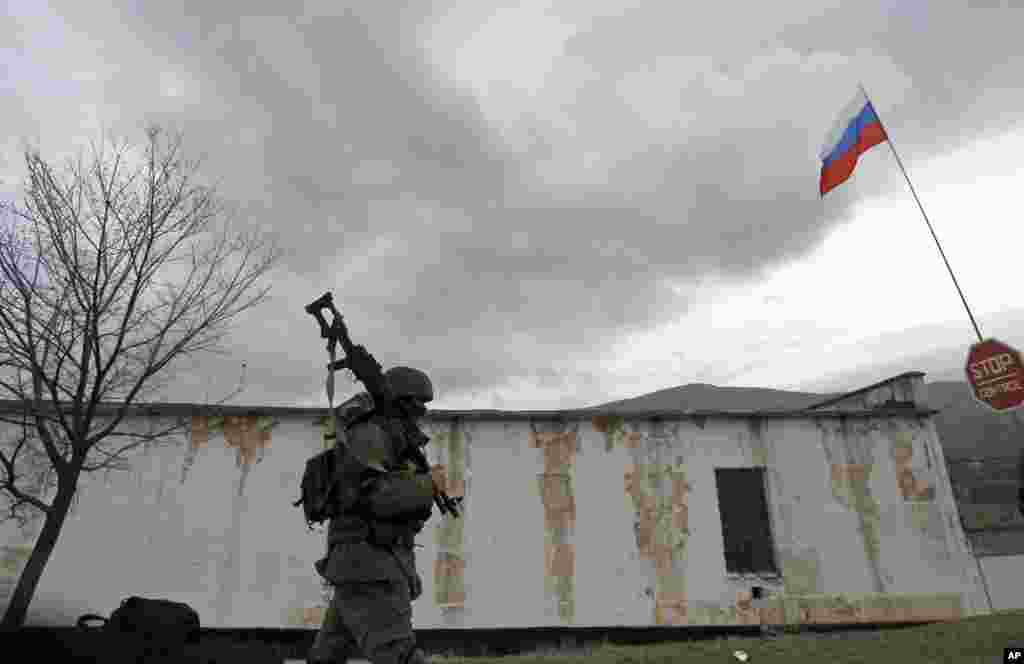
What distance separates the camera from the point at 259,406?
11.7 m

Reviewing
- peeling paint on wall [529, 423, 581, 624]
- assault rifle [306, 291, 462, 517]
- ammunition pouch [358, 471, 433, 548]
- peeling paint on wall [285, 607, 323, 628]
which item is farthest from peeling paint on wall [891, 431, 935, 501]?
ammunition pouch [358, 471, 433, 548]

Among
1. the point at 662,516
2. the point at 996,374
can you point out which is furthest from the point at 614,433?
the point at 996,374

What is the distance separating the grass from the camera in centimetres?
639

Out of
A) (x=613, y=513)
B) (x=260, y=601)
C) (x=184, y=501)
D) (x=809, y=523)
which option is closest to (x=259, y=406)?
(x=184, y=501)

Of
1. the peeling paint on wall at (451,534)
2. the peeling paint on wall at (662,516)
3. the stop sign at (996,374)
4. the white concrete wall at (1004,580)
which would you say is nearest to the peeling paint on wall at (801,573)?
the peeling paint on wall at (662,516)

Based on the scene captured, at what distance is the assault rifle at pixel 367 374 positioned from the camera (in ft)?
14.3

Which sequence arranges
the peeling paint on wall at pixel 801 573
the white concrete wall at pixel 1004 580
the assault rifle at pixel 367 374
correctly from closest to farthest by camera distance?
the assault rifle at pixel 367 374 → the peeling paint on wall at pixel 801 573 → the white concrete wall at pixel 1004 580

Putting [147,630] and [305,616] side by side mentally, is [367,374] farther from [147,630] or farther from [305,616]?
[305,616]

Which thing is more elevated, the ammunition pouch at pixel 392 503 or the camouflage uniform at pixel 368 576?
the ammunition pouch at pixel 392 503

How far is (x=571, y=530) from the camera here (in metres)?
11.8

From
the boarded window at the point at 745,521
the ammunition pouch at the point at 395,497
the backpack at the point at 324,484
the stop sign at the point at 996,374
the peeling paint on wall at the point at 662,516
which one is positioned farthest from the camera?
the boarded window at the point at 745,521

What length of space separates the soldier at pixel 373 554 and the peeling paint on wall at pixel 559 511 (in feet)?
26.5

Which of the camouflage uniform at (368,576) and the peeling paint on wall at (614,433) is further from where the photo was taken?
the peeling paint on wall at (614,433)

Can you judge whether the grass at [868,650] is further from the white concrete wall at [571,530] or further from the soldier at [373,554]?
the soldier at [373,554]
